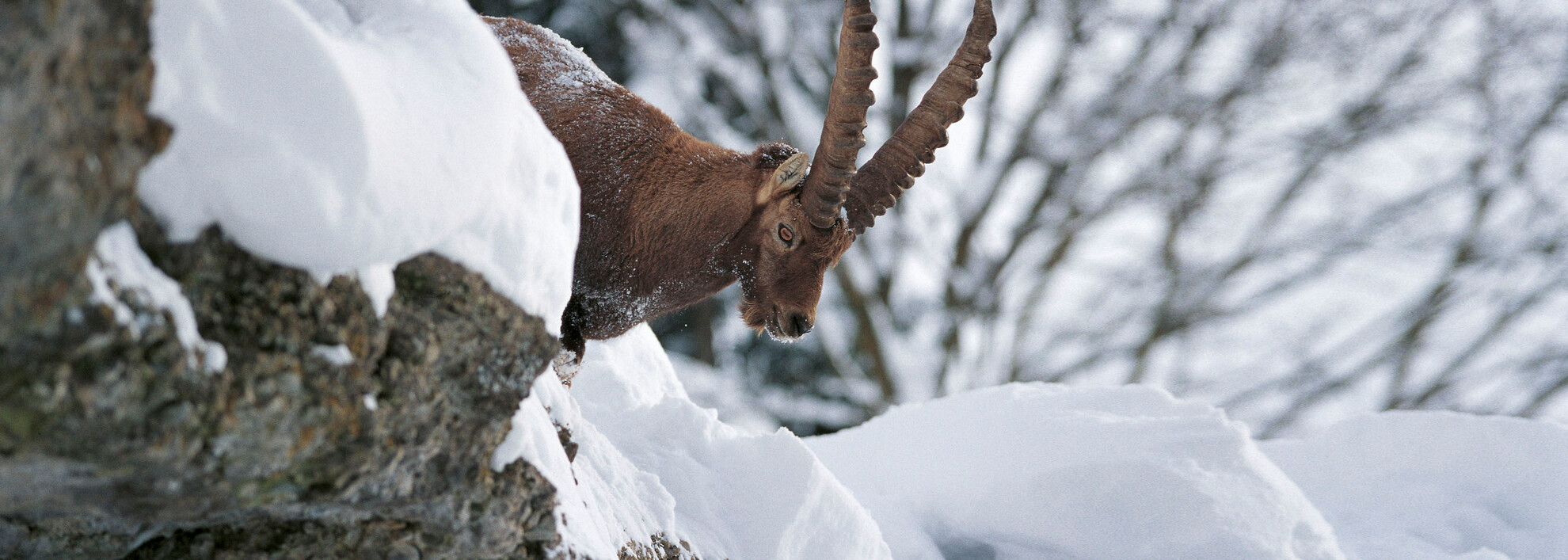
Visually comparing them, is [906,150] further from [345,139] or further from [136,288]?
[136,288]

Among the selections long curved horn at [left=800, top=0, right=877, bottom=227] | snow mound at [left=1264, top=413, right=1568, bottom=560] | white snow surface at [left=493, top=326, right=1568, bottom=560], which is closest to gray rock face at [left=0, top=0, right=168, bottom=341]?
white snow surface at [left=493, top=326, right=1568, bottom=560]

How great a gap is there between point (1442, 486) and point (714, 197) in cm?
347

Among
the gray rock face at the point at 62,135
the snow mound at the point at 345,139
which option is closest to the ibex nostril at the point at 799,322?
the snow mound at the point at 345,139

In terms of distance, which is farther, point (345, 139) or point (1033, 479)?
point (1033, 479)

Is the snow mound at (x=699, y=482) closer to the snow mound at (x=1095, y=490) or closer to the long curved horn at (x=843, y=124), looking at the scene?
the snow mound at (x=1095, y=490)

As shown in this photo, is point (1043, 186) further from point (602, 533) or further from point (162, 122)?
point (162, 122)

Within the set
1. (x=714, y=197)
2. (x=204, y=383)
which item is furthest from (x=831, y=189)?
(x=204, y=383)

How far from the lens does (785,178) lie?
12.2ft

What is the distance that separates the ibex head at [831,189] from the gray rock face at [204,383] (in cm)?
175

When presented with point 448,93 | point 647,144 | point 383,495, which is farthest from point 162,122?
point 647,144

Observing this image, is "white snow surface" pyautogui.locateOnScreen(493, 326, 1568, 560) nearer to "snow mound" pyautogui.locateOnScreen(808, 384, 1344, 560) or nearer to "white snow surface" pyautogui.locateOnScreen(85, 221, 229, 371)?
"snow mound" pyautogui.locateOnScreen(808, 384, 1344, 560)

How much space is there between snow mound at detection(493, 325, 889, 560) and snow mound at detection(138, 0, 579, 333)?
853 millimetres

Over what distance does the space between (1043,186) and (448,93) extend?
12.5 meters

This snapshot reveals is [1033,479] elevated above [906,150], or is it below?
below
